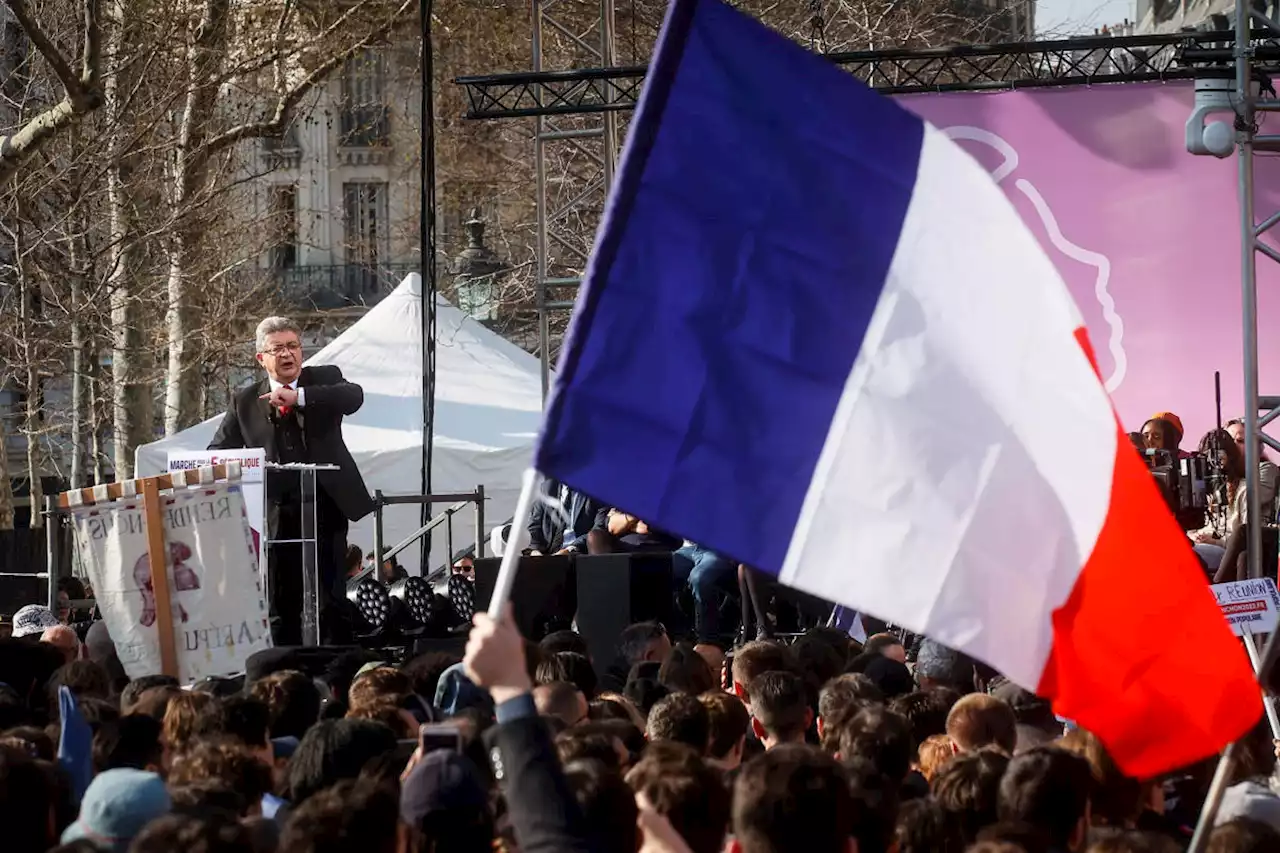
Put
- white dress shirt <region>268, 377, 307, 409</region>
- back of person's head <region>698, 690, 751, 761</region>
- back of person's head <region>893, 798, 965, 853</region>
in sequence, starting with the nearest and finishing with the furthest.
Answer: back of person's head <region>893, 798, 965, 853</region> → back of person's head <region>698, 690, 751, 761</region> → white dress shirt <region>268, 377, 307, 409</region>

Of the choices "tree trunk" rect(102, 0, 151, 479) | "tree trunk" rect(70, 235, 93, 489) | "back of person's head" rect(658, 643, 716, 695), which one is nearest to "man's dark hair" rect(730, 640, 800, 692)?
"back of person's head" rect(658, 643, 716, 695)

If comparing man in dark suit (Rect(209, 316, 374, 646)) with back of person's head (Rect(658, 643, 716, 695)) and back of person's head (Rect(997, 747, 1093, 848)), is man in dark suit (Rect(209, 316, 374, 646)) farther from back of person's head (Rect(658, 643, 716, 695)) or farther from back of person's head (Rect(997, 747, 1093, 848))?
back of person's head (Rect(997, 747, 1093, 848))

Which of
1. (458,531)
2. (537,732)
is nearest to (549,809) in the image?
(537,732)

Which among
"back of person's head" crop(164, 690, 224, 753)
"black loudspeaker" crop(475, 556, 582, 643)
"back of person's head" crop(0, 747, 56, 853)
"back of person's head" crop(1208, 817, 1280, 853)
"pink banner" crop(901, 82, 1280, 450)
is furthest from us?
"pink banner" crop(901, 82, 1280, 450)

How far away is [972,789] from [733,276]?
144cm

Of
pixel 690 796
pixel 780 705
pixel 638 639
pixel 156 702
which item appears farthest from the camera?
pixel 638 639

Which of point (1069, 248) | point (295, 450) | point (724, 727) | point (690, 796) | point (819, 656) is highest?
point (1069, 248)

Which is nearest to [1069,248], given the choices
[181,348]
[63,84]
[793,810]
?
A: [63,84]

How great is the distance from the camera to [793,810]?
3803 mm

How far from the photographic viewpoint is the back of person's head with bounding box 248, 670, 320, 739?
21.8ft

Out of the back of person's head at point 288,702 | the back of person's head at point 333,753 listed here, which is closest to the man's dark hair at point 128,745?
the back of person's head at point 333,753

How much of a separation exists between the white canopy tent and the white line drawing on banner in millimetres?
6476

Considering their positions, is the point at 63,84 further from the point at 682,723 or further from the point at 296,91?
the point at 296,91

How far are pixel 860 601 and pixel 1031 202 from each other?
1128 cm
